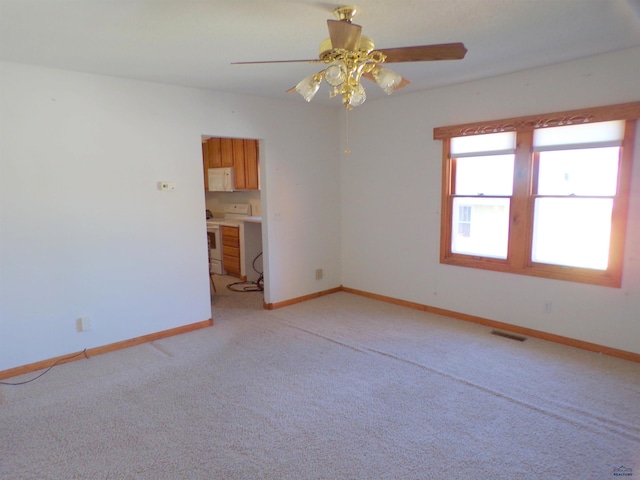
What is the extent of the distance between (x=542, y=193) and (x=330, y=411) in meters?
2.80

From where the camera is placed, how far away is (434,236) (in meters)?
4.64

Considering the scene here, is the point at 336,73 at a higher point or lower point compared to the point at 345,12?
lower

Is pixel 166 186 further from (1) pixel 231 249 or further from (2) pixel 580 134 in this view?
(2) pixel 580 134

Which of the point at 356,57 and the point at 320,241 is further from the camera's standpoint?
the point at 320,241

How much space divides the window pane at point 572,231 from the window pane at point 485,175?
390mm

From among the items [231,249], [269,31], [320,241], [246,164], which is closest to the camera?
[269,31]

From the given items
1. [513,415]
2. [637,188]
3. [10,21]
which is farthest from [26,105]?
[637,188]

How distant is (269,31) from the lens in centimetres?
260

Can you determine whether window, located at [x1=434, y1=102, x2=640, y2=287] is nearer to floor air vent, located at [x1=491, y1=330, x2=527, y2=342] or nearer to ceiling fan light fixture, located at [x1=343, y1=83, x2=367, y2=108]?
floor air vent, located at [x1=491, y1=330, x2=527, y2=342]

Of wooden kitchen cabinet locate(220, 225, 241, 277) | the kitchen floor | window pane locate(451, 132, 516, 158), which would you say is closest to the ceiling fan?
window pane locate(451, 132, 516, 158)

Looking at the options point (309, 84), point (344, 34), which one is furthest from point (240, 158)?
point (344, 34)

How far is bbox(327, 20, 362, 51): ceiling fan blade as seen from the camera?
1867 millimetres

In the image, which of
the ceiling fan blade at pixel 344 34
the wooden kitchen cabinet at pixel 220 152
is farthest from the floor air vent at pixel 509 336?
the wooden kitchen cabinet at pixel 220 152

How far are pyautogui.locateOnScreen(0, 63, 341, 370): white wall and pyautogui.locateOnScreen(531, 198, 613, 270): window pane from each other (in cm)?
287
